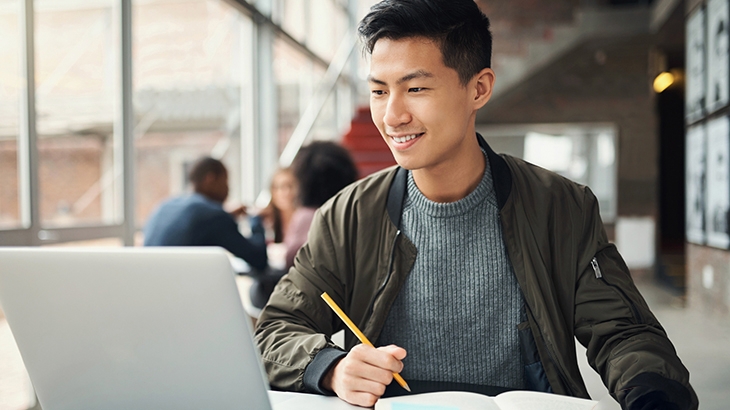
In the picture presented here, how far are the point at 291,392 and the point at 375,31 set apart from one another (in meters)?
0.70

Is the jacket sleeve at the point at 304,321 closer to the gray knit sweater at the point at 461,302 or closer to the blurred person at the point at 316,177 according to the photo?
the gray knit sweater at the point at 461,302

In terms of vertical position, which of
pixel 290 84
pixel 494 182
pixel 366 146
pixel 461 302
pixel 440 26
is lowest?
pixel 461 302

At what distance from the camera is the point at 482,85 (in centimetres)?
131

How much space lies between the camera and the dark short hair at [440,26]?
1.21m

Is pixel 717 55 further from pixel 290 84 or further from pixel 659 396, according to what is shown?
pixel 290 84

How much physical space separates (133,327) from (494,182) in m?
0.82

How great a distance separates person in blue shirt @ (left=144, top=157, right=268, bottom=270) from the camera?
294 cm

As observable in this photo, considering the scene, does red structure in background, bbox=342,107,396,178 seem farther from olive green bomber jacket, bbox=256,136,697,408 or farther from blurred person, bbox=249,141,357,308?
olive green bomber jacket, bbox=256,136,697,408

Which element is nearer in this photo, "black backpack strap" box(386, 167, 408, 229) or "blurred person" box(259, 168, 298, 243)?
"black backpack strap" box(386, 167, 408, 229)

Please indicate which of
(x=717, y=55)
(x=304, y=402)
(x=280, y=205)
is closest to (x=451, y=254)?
(x=304, y=402)

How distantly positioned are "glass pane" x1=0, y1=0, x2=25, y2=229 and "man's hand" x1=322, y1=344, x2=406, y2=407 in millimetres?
2002

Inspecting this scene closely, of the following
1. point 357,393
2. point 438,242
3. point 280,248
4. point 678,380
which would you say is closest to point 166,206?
point 280,248

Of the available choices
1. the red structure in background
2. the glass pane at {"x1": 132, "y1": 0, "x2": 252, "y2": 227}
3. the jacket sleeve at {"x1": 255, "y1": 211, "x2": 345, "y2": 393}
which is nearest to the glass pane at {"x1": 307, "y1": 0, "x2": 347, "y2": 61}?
the red structure in background

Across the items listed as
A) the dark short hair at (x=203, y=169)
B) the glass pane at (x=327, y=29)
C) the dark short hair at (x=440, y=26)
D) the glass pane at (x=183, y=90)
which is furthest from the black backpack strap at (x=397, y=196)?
the glass pane at (x=327, y=29)
